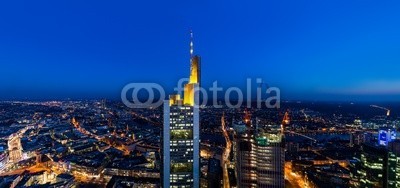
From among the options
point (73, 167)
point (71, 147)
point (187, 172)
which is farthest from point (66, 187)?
point (71, 147)

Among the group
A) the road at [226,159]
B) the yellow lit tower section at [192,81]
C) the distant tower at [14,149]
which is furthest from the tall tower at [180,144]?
the distant tower at [14,149]

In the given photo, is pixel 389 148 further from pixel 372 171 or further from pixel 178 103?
pixel 178 103

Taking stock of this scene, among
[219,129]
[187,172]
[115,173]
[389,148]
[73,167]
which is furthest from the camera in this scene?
[219,129]

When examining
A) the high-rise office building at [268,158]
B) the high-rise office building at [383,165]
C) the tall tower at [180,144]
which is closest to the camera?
the tall tower at [180,144]

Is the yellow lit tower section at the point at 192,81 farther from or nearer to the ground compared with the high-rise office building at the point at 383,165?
farther from the ground

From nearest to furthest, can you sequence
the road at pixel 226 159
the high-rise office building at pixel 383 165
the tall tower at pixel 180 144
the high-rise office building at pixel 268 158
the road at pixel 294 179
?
the tall tower at pixel 180 144, the high-rise office building at pixel 383 165, the high-rise office building at pixel 268 158, the road at pixel 226 159, the road at pixel 294 179

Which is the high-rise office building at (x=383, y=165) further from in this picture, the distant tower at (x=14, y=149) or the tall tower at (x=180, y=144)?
the distant tower at (x=14, y=149)

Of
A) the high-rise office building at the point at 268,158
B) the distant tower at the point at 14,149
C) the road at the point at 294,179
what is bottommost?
the road at the point at 294,179
